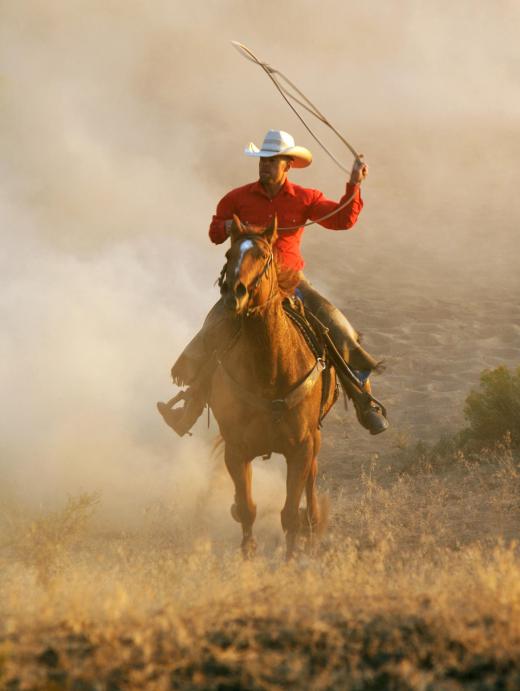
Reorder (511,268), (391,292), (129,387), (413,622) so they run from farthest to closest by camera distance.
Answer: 1. (511,268)
2. (391,292)
3. (129,387)
4. (413,622)

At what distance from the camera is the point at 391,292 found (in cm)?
2795

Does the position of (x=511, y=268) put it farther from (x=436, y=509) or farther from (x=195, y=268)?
(x=436, y=509)

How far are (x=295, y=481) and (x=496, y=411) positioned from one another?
19.0 feet

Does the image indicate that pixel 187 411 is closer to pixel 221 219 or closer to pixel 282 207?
pixel 221 219

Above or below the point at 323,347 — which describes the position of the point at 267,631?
below

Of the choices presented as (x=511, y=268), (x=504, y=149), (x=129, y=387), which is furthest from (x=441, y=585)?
(x=504, y=149)

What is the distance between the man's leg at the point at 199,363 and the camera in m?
8.52

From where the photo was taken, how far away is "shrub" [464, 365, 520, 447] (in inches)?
520

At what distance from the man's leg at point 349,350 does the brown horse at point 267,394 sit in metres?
0.33

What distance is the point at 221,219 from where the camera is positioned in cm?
863

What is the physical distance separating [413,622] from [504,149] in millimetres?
54893

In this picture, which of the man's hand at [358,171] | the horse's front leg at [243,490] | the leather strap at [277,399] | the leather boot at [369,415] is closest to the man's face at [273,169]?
the man's hand at [358,171]

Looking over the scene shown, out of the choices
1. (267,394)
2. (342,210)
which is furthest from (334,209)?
(267,394)

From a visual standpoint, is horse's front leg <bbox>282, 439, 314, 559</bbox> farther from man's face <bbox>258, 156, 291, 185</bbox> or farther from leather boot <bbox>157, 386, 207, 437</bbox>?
man's face <bbox>258, 156, 291, 185</bbox>
